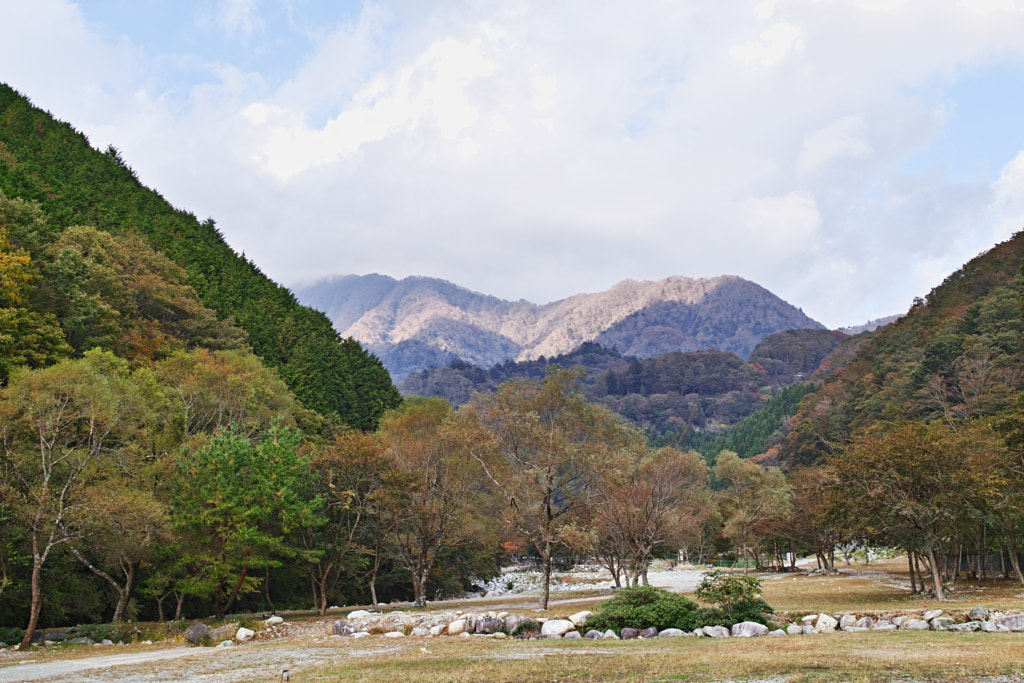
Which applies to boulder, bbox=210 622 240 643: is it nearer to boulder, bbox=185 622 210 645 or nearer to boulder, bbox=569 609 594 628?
boulder, bbox=185 622 210 645

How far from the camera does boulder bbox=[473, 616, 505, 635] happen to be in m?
23.5

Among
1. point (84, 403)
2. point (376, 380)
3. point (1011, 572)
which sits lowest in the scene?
point (1011, 572)

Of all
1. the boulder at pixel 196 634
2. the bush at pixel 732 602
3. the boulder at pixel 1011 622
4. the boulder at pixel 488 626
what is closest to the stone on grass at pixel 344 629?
the boulder at pixel 196 634

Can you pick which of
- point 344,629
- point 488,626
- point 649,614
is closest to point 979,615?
point 649,614

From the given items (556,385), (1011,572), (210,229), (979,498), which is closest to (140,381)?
(556,385)

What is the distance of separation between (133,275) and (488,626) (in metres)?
47.5

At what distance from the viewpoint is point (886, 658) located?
13.8m

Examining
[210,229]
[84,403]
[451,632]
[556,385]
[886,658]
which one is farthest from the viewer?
[210,229]

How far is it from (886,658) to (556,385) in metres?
19.9

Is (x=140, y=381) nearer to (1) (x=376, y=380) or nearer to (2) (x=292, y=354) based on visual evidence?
(2) (x=292, y=354)

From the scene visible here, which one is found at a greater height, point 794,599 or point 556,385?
point 556,385

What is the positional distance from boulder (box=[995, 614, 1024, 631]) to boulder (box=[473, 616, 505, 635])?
571 inches

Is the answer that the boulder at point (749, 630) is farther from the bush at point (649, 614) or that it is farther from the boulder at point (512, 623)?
the boulder at point (512, 623)

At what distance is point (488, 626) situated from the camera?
2359 centimetres
